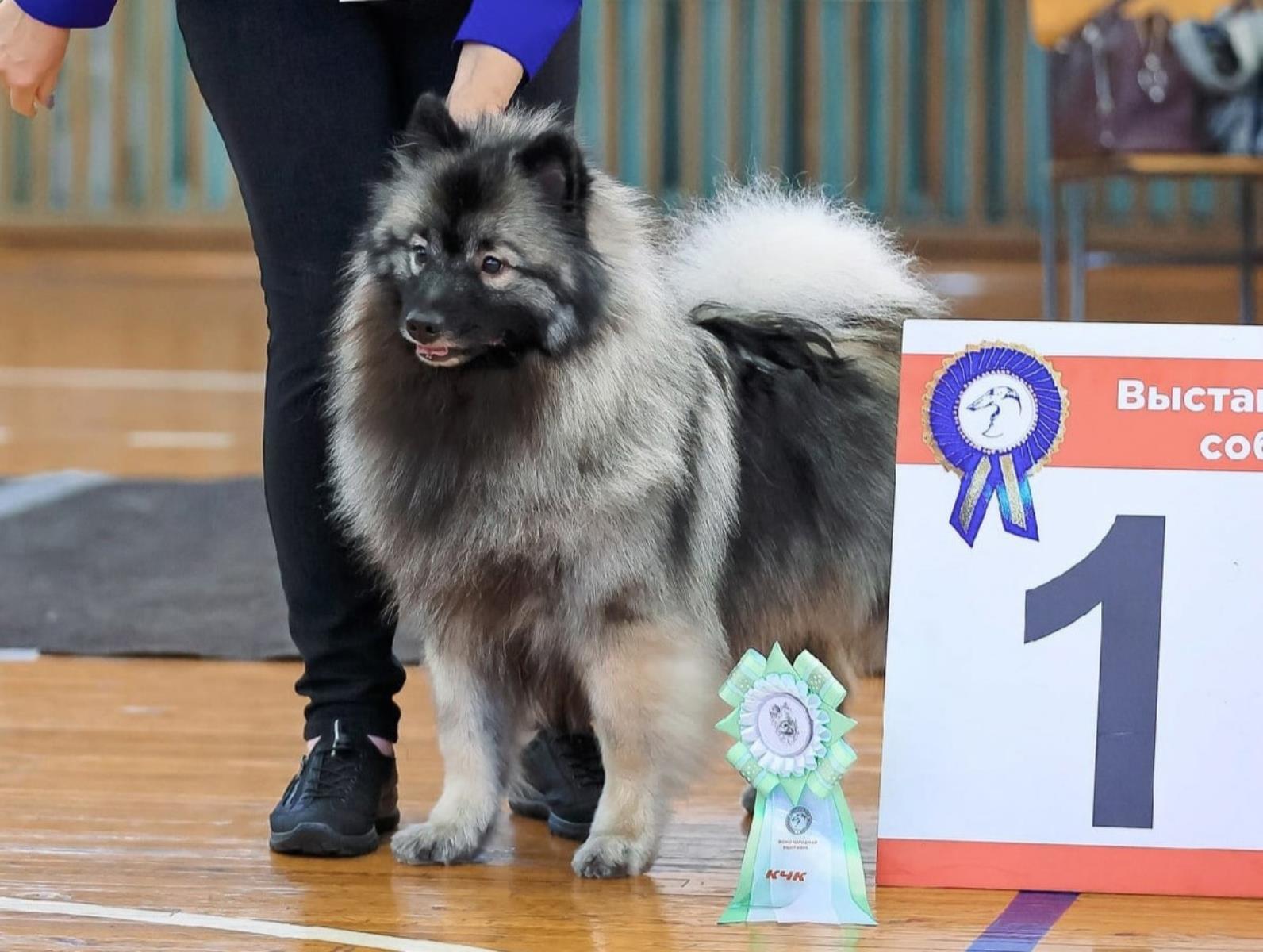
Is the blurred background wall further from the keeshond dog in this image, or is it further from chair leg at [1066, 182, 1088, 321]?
the keeshond dog

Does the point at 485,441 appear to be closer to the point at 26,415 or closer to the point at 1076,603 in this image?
the point at 1076,603

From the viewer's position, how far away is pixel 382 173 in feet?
5.96

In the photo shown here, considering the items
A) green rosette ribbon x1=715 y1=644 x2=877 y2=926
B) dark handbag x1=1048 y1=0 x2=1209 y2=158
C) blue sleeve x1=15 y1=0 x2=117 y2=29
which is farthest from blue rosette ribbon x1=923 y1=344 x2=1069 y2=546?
dark handbag x1=1048 y1=0 x2=1209 y2=158

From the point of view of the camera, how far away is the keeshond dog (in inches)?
65.7

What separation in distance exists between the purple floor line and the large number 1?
0.27ft

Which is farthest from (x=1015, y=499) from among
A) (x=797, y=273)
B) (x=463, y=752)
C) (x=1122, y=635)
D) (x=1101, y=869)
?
(x=463, y=752)

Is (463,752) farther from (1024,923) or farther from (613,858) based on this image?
(1024,923)

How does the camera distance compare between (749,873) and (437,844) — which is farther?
(437,844)

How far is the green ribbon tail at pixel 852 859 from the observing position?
1.53 m

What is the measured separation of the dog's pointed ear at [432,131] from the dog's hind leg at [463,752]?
1.63 ft

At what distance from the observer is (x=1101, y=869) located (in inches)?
63.9

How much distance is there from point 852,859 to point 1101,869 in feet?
0.82

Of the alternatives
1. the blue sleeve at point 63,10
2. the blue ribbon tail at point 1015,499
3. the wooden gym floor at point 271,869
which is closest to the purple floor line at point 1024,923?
the wooden gym floor at point 271,869

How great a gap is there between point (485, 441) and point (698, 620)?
0.28 metres
